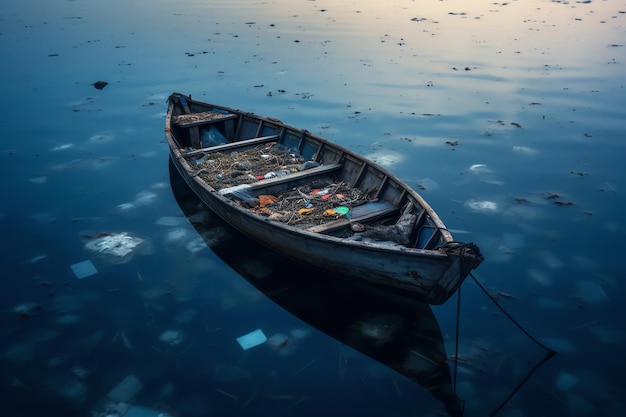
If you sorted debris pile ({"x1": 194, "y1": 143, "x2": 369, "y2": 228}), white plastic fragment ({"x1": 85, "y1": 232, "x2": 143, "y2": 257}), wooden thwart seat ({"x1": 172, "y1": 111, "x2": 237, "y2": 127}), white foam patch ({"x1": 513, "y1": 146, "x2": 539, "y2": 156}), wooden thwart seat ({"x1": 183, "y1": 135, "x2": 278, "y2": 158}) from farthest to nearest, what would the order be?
white foam patch ({"x1": 513, "y1": 146, "x2": 539, "y2": 156}), wooden thwart seat ({"x1": 172, "y1": 111, "x2": 237, "y2": 127}), wooden thwart seat ({"x1": 183, "y1": 135, "x2": 278, "y2": 158}), white plastic fragment ({"x1": 85, "y1": 232, "x2": 143, "y2": 257}), debris pile ({"x1": 194, "y1": 143, "x2": 369, "y2": 228})

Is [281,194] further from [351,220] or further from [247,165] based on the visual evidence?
[351,220]

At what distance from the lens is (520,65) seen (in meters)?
18.5

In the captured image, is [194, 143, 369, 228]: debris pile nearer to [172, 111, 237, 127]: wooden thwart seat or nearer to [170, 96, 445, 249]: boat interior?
[170, 96, 445, 249]: boat interior

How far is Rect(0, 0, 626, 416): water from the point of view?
5719 millimetres

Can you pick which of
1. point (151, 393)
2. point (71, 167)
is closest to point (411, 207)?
point (151, 393)

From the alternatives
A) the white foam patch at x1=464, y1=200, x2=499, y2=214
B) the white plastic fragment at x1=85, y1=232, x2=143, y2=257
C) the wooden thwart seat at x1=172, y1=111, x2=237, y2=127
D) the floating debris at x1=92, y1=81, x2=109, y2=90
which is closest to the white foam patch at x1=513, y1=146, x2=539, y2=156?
the white foam patch at x1=464, y1=200, x2=499, y2=214

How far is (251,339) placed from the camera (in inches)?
251

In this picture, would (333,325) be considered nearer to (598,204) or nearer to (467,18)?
(598,204)

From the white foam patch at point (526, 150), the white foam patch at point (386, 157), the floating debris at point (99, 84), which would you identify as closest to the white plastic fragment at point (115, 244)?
the white foam patch at point (386, 157)

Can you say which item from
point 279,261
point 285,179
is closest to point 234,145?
point 285,179

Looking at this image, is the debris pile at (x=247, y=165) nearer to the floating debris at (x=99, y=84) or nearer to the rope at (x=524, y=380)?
the rope at (x=524, y=380)

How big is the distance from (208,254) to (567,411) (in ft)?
19.1

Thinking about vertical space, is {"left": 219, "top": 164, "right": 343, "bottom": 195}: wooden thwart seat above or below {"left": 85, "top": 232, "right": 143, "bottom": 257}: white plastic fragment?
above

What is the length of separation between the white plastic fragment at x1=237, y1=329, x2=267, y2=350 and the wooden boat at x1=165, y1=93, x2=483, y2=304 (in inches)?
54.6
